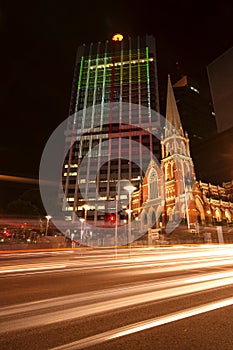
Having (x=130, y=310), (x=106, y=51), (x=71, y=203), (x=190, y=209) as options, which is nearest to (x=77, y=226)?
(x=71, y=203)

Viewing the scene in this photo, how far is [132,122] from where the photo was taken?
93938 millimetres

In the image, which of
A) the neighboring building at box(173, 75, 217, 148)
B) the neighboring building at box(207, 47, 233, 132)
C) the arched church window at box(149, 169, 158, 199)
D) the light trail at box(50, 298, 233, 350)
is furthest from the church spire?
the light trail at box(50, 298, 233, 350)

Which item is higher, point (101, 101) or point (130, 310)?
point (101, 101)

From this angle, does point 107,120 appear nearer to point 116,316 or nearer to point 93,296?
point 93,296

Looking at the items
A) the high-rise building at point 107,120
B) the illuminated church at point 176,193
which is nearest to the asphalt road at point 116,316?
the illuminated church at point 176,193

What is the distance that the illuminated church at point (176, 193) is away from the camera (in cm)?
5876

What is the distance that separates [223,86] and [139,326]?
2111cm

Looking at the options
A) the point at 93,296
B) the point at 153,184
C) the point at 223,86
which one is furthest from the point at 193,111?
the point at 93,296

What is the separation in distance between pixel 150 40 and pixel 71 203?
86799 millimetres

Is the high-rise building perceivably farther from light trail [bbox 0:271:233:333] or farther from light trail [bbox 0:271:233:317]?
light trail [bbox 0:271:233:333]

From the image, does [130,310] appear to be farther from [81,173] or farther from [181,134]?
[81,173]

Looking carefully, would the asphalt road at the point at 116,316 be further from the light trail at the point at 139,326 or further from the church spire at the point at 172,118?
the church spire at the point at 172,118

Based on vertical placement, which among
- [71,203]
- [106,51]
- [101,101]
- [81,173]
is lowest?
[71,203]

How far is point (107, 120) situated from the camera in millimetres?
96375
